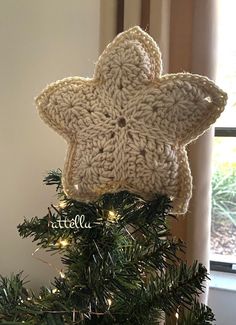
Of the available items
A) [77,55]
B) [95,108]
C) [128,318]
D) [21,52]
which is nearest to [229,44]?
[77,55]

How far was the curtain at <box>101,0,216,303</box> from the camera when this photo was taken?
2.37ft

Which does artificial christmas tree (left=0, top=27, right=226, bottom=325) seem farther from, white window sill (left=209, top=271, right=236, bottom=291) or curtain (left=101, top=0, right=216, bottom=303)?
white window sill (left=209, top=271, right=236, bottom=291)

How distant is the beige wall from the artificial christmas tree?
1.24ft

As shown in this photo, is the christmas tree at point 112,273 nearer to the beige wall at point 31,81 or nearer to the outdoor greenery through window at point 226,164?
the beige wall at point 31,81

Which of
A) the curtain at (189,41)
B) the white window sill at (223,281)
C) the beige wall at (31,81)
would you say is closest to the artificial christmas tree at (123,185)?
the curtain at (189,41)

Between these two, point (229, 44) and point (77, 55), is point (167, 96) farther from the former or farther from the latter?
point (229, 44)

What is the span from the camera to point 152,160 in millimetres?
465

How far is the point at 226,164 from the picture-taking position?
1085 mm

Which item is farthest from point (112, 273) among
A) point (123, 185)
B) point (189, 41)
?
point (189, 41)

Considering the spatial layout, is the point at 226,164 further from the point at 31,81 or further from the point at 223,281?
the point at 31,81

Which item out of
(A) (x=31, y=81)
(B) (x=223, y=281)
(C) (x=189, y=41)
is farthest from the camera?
(B) (x=223, y=281)

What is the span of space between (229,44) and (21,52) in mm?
593

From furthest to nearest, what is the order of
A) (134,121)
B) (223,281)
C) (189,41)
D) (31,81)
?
1. (223,281)
2. (31,81)
3. (189,41)
4. (134,121)

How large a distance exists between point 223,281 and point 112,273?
0.68 meters
